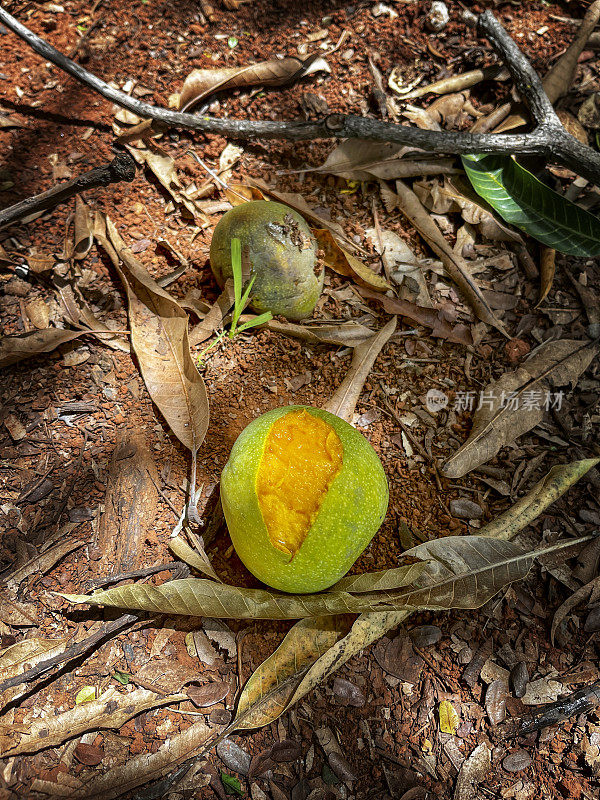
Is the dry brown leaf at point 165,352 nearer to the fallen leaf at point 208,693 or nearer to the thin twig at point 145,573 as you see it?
the thin twig at point 145,573

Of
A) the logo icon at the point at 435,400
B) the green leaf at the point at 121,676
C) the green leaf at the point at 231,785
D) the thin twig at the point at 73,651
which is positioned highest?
the logo icon at the point at 435,400

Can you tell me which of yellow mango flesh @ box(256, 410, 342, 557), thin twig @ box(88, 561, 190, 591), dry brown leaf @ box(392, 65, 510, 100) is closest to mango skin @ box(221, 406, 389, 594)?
yellow mango flesh @ box(256, 410, 342, 557)

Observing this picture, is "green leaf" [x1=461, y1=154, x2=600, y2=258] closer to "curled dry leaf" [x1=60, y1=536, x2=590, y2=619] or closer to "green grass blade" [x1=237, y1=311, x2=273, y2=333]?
"green grass blade" [x1=237, y1=311, x2=273, y2=333]

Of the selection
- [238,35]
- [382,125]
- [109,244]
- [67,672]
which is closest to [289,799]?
[67,672]

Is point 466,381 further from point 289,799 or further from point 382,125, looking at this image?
point 289,799

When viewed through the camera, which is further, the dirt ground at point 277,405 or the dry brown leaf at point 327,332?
the dry brown leaf at point 327,332

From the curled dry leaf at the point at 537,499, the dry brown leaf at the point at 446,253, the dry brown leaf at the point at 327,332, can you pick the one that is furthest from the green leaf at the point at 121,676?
the dry brown leaf at the point at 446,253
